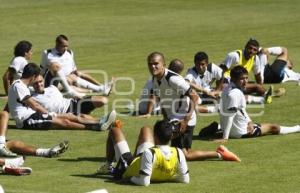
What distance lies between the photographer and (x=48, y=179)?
52.0 ft

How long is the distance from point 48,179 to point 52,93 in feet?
17.6

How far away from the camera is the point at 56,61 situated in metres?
25.2

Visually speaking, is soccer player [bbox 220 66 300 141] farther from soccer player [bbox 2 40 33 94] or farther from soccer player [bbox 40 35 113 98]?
soccer player [bbox 2 40 33 94]

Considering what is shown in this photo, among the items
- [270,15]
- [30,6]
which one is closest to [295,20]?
[270,15]

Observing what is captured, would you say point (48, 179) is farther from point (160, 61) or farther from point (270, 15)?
point (270, 15)

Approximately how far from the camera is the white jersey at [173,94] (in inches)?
680

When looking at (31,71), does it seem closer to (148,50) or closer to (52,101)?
(52,101)

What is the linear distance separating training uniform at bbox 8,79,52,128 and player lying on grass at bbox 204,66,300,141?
3982mm

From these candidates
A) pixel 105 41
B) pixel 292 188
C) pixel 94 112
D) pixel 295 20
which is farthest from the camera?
pixel 295 20

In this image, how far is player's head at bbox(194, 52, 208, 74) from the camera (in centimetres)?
2292

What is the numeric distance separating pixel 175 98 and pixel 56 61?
8.31 m

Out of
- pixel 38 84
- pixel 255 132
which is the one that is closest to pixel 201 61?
pixel 255 132

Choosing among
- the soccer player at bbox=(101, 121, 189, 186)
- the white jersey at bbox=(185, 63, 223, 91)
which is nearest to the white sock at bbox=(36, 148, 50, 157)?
the soccer player at bbox=(101, 121, 189, 186)

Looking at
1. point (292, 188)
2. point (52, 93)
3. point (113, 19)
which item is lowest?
point (292, 188)
